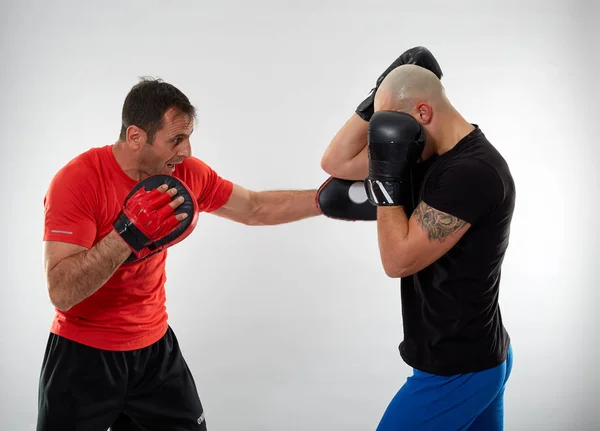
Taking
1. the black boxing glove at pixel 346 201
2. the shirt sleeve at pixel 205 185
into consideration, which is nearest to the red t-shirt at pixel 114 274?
the shirt sleeve at pixel 205 185

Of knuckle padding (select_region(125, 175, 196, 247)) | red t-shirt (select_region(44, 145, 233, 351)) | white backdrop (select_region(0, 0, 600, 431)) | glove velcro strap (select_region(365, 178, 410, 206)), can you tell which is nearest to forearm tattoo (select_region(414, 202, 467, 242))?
glove velcro strap (select_region(365, 178, 410, 206))

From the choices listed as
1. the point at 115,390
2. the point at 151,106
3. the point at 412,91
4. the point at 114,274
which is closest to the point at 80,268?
the point at 114,274

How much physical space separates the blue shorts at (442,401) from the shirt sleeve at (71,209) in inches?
42.6

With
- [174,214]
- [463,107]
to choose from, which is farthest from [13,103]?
[463,107]

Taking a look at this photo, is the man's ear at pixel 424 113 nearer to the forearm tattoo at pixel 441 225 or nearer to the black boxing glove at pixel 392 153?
the black boxing glove at pixel 392 153

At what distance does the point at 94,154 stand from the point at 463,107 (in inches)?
88.5

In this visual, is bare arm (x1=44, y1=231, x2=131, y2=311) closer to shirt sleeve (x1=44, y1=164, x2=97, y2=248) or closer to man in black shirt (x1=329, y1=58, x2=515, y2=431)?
shirt sleeve (x1=44, y1=164, x2=97, y2=248)

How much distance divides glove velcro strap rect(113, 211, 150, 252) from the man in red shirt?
2cm

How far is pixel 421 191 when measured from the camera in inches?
77.7

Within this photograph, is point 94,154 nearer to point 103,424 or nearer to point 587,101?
point 103,424

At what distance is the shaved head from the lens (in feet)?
6.41

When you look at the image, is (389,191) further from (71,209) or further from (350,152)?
(71,209)

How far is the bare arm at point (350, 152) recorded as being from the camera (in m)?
2.29

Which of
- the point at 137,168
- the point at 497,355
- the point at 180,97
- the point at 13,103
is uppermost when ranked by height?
the point at 13,103
